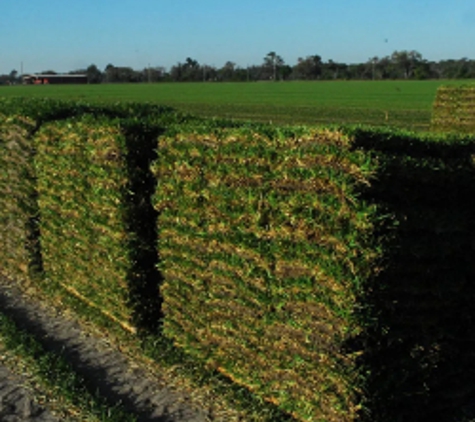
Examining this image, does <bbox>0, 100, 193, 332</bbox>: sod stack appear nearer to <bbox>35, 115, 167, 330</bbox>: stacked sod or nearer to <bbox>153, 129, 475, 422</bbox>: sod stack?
<bbox>35, 115, 167, 330</bbox>: stacked sod

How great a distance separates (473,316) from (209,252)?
2.09m

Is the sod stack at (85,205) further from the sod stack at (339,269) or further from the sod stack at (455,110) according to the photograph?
the sod stack at (455,110)

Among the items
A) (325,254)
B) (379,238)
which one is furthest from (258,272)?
(379,238)

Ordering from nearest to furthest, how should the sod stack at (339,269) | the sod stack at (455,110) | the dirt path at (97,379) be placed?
the sod stack at (339,269) < the dirt path at (97,379) < the sod stack at (455,110)

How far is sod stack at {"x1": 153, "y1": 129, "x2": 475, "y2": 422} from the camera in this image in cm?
426

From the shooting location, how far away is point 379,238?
4145mm

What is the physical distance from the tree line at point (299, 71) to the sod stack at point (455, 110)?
83430mm

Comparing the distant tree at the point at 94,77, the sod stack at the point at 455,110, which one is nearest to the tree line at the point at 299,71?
the distant tree at the point at 94,77

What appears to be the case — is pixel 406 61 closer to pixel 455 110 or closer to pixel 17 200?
pixel 455 110

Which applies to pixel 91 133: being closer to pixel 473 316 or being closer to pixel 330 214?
pixel 330 214

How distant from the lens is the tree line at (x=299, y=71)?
113 m

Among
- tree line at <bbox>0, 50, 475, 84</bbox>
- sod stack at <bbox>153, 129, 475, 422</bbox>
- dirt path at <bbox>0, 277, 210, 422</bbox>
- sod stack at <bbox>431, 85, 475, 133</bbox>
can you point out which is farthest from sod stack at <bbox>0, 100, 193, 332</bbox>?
tree line at <bbox>0, 50, 475, 84</bbox>

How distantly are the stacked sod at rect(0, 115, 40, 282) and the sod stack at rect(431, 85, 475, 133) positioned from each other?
55.2 ft

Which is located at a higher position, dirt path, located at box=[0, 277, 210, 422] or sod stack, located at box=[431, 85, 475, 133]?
sod stack, located at box=[431, 85, 475, 133]
